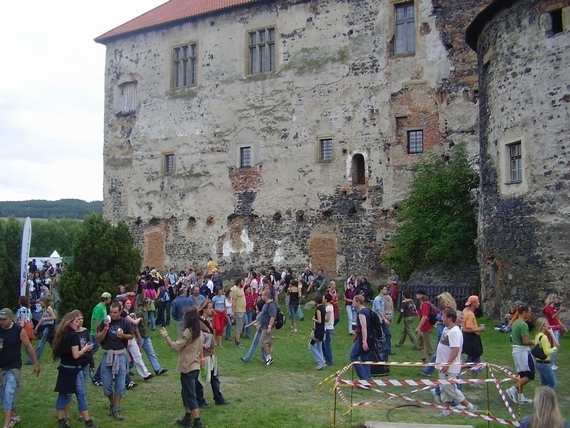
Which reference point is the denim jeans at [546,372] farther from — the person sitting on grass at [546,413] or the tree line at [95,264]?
the tree line at [95,264]

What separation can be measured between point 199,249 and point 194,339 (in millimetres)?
21539

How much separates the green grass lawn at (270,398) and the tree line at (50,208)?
118 m

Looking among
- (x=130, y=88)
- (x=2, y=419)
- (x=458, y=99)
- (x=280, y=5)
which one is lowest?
(x=2, y=419)

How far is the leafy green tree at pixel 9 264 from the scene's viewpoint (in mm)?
20422

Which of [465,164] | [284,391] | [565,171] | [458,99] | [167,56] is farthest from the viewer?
[167,56]

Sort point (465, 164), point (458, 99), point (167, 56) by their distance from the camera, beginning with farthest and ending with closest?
point (167, 56), point (458, 99), point (465, 164)

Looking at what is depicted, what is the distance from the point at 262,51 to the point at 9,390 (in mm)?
23150

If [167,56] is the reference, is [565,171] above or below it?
below

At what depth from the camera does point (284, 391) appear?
11133mm

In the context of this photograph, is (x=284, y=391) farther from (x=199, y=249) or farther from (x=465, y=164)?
(x=199, y=249)

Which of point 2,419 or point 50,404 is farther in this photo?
point 50,404

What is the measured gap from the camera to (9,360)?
8.85 m

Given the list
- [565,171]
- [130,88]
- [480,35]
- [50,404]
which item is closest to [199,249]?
[130,88]

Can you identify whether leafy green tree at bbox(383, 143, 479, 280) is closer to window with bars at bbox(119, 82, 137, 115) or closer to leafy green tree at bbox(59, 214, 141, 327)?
leafy green tree at bbox(59, 214, 141, 327)
